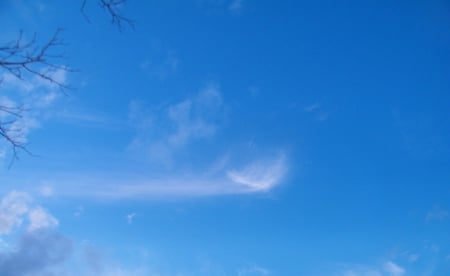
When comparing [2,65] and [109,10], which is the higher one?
[109,10]

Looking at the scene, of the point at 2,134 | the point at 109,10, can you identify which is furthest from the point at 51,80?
the point at 109,10

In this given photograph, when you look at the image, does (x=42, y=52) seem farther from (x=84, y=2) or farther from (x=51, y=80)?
(x=84, y=2)

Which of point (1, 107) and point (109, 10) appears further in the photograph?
point (109, 10)

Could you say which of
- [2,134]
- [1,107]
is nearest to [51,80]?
[1,107]

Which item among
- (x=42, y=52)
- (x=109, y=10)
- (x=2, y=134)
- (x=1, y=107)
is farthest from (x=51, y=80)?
(x=109, y=10)

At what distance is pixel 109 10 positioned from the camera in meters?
5.07

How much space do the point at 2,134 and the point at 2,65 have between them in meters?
1.10

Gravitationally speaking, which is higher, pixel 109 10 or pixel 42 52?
pixel 109 10

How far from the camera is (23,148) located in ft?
16.3

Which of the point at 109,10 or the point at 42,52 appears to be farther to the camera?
the point at 109,10

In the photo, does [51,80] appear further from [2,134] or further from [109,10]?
[109,10]

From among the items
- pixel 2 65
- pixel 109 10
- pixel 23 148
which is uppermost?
pixel 109 10

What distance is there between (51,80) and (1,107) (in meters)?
0.86

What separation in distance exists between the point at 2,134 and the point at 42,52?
1.53 meters
